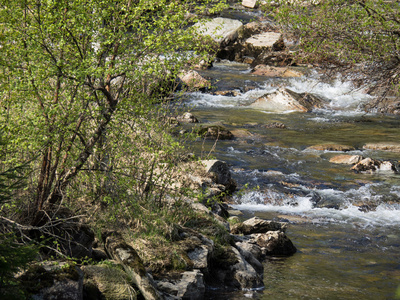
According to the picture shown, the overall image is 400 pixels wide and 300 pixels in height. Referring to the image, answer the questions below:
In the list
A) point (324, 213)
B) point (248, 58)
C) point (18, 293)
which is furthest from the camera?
point (248, 58)

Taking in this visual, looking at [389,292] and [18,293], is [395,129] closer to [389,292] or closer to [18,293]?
[389,292]

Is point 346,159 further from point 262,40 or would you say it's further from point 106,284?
point 262,40

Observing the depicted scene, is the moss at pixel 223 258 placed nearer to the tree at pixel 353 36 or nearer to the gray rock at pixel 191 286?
the gray rock at pixel 191 286

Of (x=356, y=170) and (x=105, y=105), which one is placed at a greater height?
(x=105, y=105)

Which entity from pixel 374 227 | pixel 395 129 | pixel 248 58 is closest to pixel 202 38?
pixel 374 227

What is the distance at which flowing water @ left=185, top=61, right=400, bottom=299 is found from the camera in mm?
8250

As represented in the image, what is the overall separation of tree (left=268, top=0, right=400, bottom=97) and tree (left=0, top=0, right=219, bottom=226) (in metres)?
4.80

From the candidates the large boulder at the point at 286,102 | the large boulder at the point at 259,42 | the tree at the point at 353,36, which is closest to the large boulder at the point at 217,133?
the large boulder at the point at 286,102

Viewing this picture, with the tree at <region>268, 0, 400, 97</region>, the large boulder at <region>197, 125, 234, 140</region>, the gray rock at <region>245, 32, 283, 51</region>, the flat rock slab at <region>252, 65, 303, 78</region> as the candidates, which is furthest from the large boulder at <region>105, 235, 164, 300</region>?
the gray rock at <region>245, 32, 283, 51</region>

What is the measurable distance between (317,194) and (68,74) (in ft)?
30.6

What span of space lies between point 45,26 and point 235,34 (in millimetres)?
33327

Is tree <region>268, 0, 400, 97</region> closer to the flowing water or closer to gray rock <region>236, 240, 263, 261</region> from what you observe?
the flowing water

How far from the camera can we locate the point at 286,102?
82.3ft

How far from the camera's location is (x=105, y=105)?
674 centimetres
